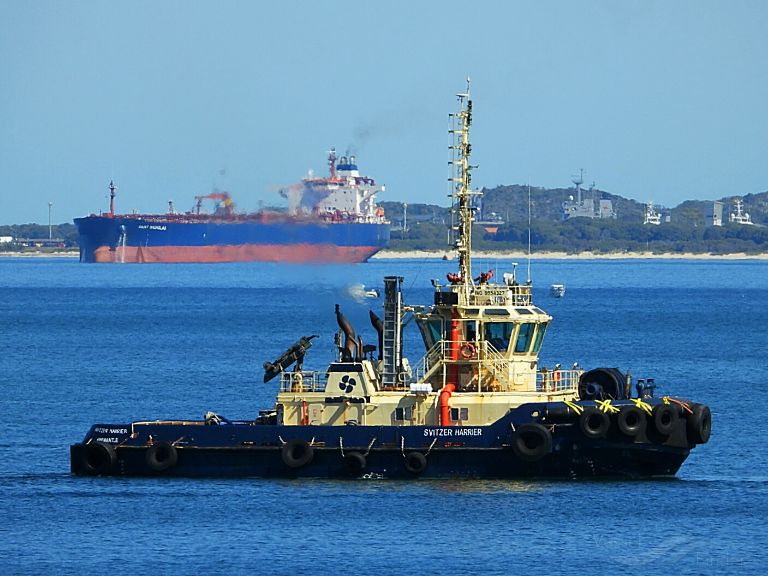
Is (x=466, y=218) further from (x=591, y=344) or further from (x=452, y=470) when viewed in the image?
(x=591, y=344)

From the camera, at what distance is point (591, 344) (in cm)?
8288

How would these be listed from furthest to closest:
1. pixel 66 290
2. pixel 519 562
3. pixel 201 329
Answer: pixel 66 290, pixel 201 329, pixel 519 562

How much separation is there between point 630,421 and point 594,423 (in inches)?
30.7

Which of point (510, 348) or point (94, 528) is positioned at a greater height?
point (510, 348)

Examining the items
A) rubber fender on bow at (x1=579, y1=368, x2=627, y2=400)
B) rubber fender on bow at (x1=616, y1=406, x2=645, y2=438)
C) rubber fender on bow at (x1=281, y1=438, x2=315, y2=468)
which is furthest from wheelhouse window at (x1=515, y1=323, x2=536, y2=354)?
rubber fender on bow at (x1=281, y1=438, x2=315, y2=468)

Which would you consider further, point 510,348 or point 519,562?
point 510,348

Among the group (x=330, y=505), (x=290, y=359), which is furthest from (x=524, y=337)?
(x=330, y=505)

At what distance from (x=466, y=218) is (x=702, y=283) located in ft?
498

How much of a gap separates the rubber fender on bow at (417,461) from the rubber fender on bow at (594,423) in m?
3.39

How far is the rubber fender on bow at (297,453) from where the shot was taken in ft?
122

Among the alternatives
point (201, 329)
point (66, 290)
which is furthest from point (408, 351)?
point (66, 290)

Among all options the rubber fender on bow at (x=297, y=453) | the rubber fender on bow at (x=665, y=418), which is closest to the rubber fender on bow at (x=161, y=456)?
the rubber fender on bow at (x=297, y=453)

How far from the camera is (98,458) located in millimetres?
38406

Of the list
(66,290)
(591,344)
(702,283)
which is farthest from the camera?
(702,283)
